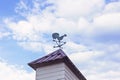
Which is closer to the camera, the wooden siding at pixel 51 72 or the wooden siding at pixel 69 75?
the wooden siding at pixel 51 72

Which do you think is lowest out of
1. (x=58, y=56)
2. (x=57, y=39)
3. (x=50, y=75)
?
(x=50, y=75)

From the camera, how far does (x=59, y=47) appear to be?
9781 millimetres

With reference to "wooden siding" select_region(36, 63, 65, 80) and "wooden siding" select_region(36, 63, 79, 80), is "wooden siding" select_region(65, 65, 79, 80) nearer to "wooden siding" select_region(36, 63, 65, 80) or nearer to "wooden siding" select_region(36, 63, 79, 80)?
"wooden siding" select_region(36, 63, 79, 80)

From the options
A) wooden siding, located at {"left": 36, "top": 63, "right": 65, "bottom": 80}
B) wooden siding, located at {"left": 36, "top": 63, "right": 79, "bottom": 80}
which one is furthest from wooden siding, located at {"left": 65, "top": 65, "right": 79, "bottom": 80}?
wooden siding, located at {"left": 36, "top": 63, "right": 65, "bottom": 80}

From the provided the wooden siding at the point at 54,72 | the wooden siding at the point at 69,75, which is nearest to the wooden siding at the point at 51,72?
the wooden siding at the point at 54,72

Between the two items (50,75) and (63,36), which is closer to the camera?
(50,75)

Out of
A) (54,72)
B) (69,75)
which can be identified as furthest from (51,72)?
(69,75)

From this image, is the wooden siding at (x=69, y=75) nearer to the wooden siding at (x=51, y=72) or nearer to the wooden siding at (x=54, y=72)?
the wooden siding at (x=54, y=72)

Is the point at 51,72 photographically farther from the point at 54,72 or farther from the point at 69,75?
the point at 69,75

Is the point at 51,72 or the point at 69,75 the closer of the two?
the point at 51,72

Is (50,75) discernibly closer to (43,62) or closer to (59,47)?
(43,62)

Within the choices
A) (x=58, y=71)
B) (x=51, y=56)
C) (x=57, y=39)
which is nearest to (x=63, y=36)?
(x=57, y=39)

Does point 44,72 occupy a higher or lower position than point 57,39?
lower

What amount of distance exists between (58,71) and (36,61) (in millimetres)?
1000
